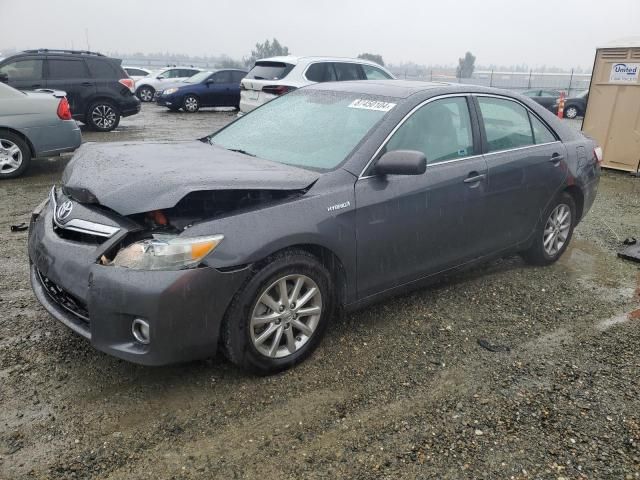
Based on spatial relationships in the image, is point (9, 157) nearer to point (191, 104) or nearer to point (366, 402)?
point (366, 402)

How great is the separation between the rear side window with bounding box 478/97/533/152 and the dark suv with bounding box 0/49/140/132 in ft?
33.3

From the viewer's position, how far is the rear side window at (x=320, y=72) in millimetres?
10930

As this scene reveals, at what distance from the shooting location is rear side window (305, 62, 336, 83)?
10930mm

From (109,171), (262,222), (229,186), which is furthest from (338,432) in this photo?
(109,171)

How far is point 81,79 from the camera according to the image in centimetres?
1172

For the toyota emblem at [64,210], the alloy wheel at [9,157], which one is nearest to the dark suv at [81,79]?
the alloy wheel at [9,157]

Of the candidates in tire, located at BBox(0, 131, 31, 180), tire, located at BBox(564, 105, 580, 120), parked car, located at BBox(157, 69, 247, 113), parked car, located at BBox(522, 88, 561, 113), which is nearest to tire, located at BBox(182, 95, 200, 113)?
parked car, located at BBox(157, 69, 247, 113)

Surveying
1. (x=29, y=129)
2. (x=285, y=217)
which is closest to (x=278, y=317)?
(x=285, y=217)

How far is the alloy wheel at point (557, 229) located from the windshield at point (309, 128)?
203cm

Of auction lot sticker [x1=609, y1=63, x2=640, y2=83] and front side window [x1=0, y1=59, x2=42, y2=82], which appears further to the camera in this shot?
front side window [x1=0, y1=59, x2=42, y2=82]

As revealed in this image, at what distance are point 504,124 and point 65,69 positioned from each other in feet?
34.2

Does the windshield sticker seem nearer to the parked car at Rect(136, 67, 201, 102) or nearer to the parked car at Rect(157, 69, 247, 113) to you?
the parked car at Rect(157, 69, 247, 113)

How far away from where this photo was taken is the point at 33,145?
758 centimetres

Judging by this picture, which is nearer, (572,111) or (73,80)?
(73,80)
